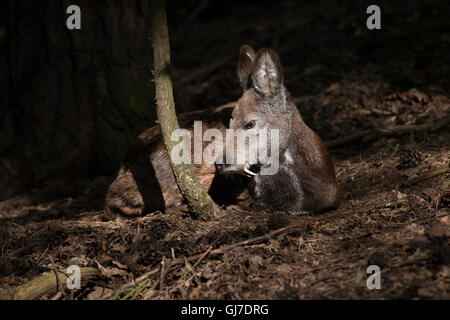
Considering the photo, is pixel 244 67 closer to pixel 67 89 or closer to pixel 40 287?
pixel 67 89

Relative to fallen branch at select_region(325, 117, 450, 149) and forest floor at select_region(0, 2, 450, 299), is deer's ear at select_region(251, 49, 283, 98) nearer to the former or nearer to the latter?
forest floor at select_region(0, 2, 450, 299)

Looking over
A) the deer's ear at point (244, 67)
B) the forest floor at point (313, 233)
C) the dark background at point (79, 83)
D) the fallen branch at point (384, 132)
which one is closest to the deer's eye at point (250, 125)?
the deer's ear at point (244, 67)

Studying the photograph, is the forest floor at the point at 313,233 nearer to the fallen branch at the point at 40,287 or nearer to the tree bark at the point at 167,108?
the fallen branch at the point at 40,287

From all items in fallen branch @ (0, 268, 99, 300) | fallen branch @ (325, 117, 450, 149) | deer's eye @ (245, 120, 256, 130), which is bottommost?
fallen branch @ (0, 268, 99, 300)

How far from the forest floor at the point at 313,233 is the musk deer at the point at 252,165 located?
322mm

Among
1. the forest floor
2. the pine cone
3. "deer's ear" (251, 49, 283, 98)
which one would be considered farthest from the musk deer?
the pine cone

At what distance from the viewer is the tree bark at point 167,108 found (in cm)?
415

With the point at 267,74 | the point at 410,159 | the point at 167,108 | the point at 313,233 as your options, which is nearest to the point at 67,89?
the point at 167,108

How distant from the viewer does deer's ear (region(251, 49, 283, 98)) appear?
4.92 m

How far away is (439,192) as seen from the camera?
4707 mm

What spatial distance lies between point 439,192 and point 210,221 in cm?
231

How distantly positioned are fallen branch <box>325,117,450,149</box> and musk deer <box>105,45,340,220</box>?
46.0 inches

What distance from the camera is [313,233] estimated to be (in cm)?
443
